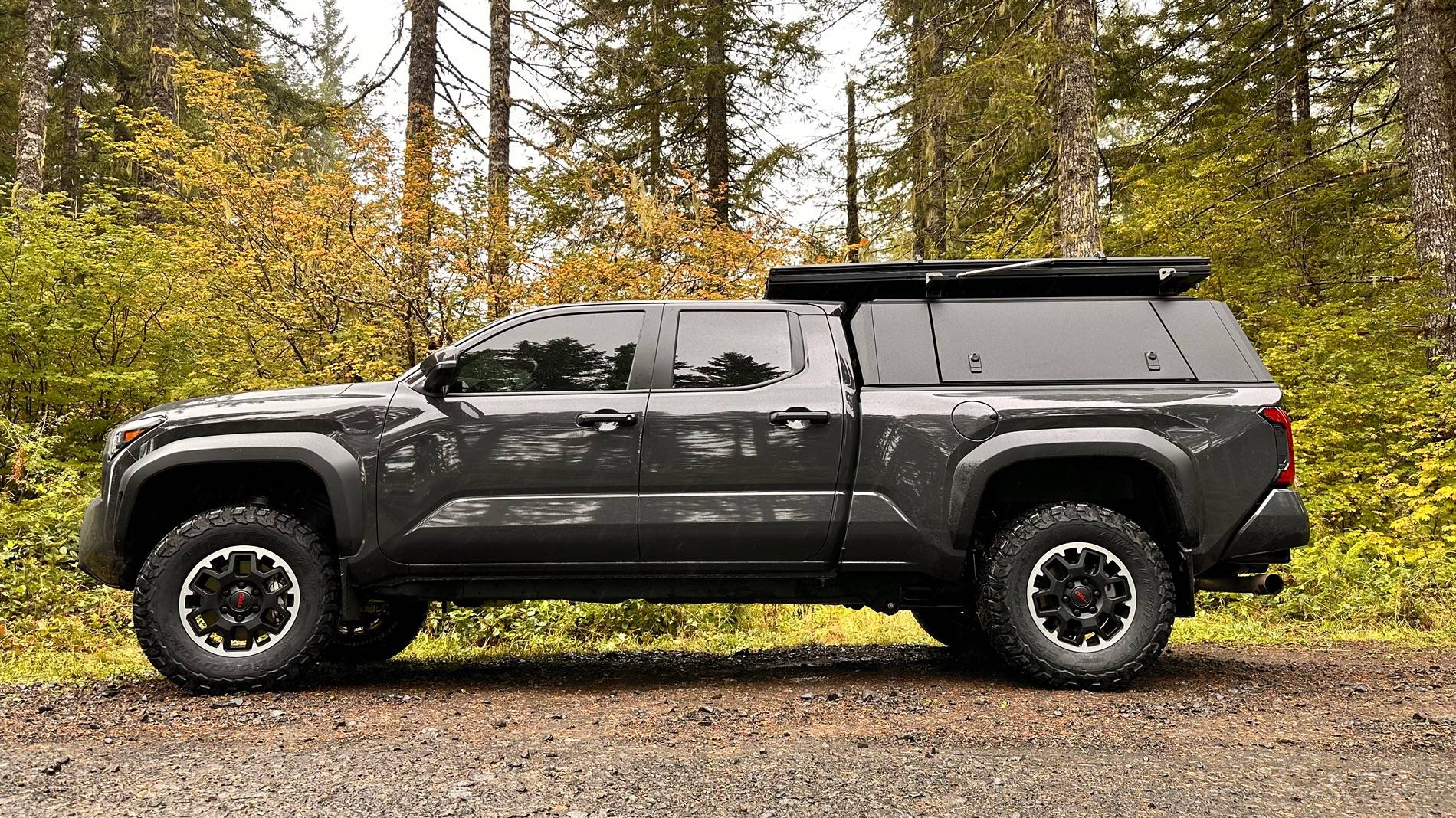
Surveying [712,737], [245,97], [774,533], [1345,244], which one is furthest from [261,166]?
[1345,244]

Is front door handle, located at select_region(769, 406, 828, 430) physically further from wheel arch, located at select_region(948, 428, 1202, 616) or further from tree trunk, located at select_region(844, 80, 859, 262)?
tree trunk, located at select_region(844, 80, 859, 262)

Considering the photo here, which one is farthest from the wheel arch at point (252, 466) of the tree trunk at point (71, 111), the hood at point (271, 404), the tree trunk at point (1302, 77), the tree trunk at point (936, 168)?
the tree trunk at point (71, 111)

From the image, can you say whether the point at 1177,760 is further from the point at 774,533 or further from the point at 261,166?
the point at 261,166

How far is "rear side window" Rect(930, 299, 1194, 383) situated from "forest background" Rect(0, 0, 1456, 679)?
2.97 meters

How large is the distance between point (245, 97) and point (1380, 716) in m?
11.4

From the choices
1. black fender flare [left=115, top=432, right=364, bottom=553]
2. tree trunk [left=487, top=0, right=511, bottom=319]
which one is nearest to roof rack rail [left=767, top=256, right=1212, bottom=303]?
black fender flare [left=115, top=432, right=364, bottom=553]

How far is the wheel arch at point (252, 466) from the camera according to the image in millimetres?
4367

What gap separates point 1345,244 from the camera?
1329 cm

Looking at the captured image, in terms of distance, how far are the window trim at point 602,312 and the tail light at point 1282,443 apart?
2972 mm

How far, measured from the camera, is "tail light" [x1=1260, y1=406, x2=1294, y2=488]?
14.2 feet

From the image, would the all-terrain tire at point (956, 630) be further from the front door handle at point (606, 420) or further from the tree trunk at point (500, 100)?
the tree trunk at point (500, 100)

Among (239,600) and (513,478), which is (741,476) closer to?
(513,478)

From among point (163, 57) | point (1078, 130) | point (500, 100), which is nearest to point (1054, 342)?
point (1078, 130)

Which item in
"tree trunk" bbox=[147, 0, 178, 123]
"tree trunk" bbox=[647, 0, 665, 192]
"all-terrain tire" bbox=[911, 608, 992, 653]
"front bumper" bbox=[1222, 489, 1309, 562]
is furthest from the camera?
"tree trunk" bbox=[647, 0, 665, 192]
